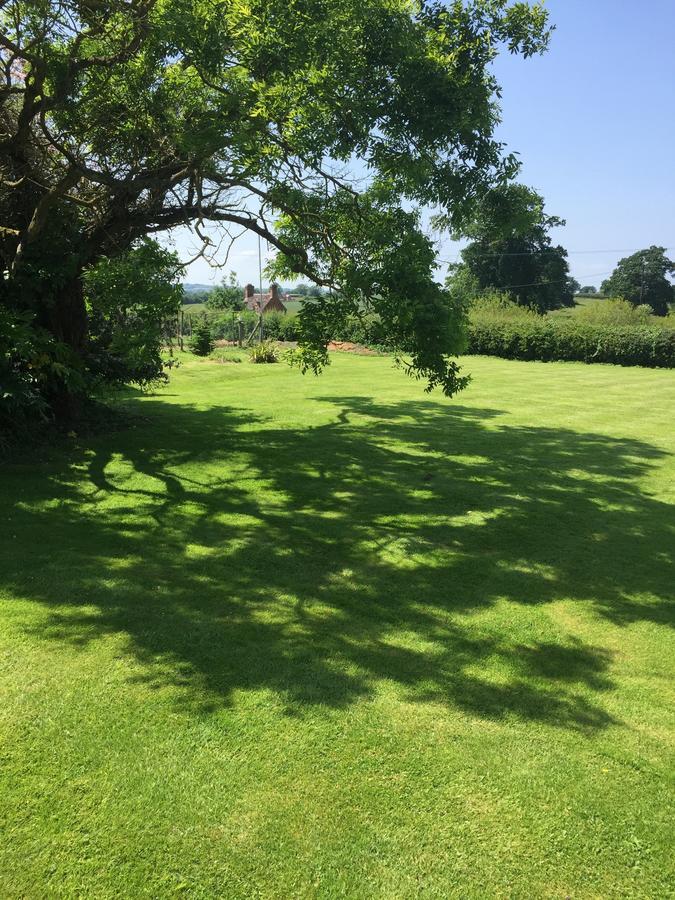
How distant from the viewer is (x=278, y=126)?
8266mm

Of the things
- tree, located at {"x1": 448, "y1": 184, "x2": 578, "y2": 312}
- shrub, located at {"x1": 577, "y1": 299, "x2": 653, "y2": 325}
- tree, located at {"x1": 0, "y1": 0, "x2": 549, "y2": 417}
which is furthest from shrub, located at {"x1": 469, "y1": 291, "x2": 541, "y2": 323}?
tree, located at {"x1": 0, "y1": 0, "x2": 549, "y2": 417}

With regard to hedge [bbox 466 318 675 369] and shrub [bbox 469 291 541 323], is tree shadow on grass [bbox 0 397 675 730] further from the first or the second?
shrub [bbox 469 291 541 323]

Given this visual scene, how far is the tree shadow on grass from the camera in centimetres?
471

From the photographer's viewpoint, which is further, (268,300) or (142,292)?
(268,300)

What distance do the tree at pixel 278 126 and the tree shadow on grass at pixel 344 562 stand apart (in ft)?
7.15

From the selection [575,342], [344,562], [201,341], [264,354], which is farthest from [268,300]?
[344,562]

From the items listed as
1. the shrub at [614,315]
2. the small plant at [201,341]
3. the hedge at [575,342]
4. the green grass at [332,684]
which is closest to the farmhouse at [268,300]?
the shrub at [614,315]

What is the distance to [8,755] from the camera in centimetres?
365

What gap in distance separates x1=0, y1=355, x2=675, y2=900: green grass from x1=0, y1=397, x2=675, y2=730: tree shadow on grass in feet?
0.11

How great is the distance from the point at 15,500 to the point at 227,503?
272cm

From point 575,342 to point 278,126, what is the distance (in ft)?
89.8

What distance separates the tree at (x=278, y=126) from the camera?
25.9ft

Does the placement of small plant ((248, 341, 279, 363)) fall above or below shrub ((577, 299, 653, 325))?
below

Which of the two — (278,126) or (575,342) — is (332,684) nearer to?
(278,126)
